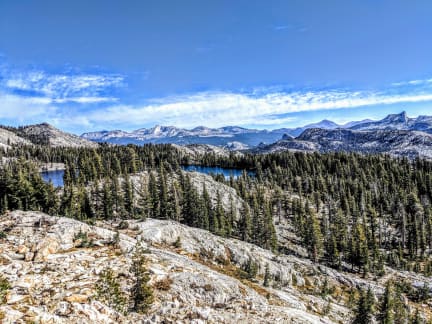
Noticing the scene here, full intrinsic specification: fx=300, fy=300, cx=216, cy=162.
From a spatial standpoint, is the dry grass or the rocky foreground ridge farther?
the dry grass

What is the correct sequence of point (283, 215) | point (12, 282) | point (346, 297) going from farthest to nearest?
point (283, 215) < point (346, 297) < point (12, 282)

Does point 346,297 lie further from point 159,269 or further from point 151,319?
point 151,319

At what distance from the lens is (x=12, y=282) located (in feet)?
90.7

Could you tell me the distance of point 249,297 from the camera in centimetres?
3444

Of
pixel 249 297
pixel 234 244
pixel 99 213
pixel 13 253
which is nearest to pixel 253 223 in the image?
pixel 234 244

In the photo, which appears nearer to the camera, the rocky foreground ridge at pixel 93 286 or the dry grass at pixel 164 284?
the rocky foreground ridge at pixel 93 286

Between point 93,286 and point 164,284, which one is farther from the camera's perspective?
point 164,284

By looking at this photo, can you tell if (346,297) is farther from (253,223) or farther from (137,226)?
(137,226)

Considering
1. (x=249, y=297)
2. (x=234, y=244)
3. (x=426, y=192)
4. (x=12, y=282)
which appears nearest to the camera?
(x=12, y=282)

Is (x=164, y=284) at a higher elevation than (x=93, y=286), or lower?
lower

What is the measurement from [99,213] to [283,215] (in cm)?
8482

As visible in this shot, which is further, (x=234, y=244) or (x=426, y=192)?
(x=426, y=192)

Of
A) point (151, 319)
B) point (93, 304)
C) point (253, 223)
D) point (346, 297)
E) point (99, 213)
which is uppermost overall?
point (93, 304)

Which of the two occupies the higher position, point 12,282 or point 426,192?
point 12,282
